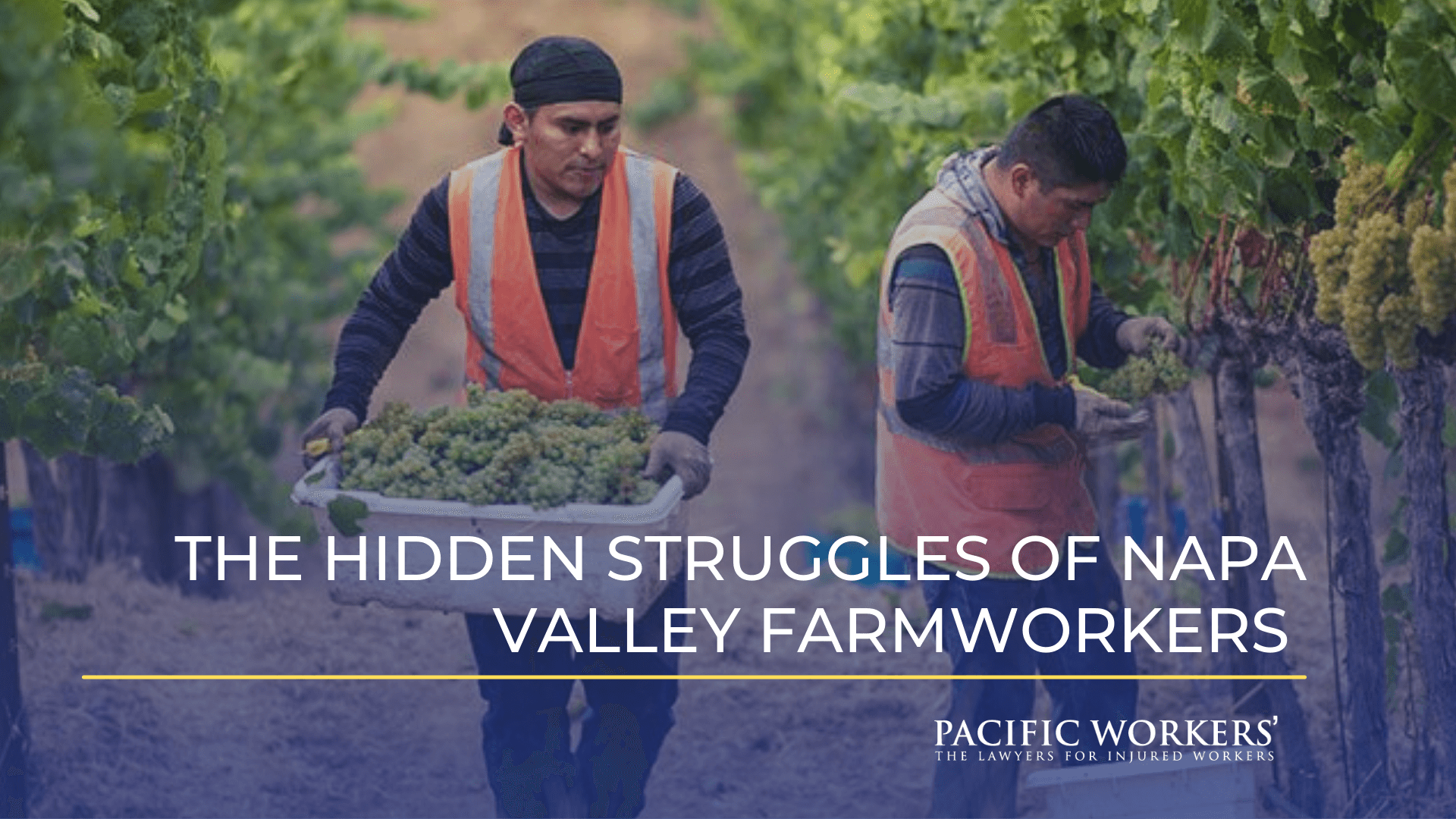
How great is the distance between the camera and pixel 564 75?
555 cm

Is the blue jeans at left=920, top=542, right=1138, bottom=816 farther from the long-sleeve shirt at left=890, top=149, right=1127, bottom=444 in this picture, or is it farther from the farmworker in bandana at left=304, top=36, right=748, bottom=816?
the farmworker in bandana at left=304, top=36, right=748, bottom=816

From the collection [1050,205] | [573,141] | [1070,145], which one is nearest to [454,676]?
[573,141]

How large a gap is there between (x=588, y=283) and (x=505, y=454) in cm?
65

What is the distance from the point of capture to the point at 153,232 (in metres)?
6.42

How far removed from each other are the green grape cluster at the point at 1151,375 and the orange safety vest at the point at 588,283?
1120 millimetres

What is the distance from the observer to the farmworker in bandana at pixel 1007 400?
565 cm

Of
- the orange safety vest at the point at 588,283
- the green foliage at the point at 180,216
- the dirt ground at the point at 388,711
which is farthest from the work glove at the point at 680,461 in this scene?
the dirt ground at the point at 388,711

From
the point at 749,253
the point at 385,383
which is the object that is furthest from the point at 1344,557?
A: the point at 749,253

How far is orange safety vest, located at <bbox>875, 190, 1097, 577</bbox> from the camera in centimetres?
571

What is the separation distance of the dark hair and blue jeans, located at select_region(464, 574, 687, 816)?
4.51ft

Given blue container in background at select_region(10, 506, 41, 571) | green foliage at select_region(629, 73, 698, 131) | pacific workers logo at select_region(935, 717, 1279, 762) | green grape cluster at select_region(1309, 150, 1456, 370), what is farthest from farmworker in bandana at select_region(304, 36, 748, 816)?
green foliage at select_region(629, 73, 698, 131)

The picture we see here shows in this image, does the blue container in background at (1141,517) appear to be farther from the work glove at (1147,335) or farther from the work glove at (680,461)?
A: the work glove at (680,461)

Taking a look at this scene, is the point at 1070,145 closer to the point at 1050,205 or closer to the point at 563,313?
the point at 1050,205

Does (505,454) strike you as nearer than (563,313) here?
Yes
